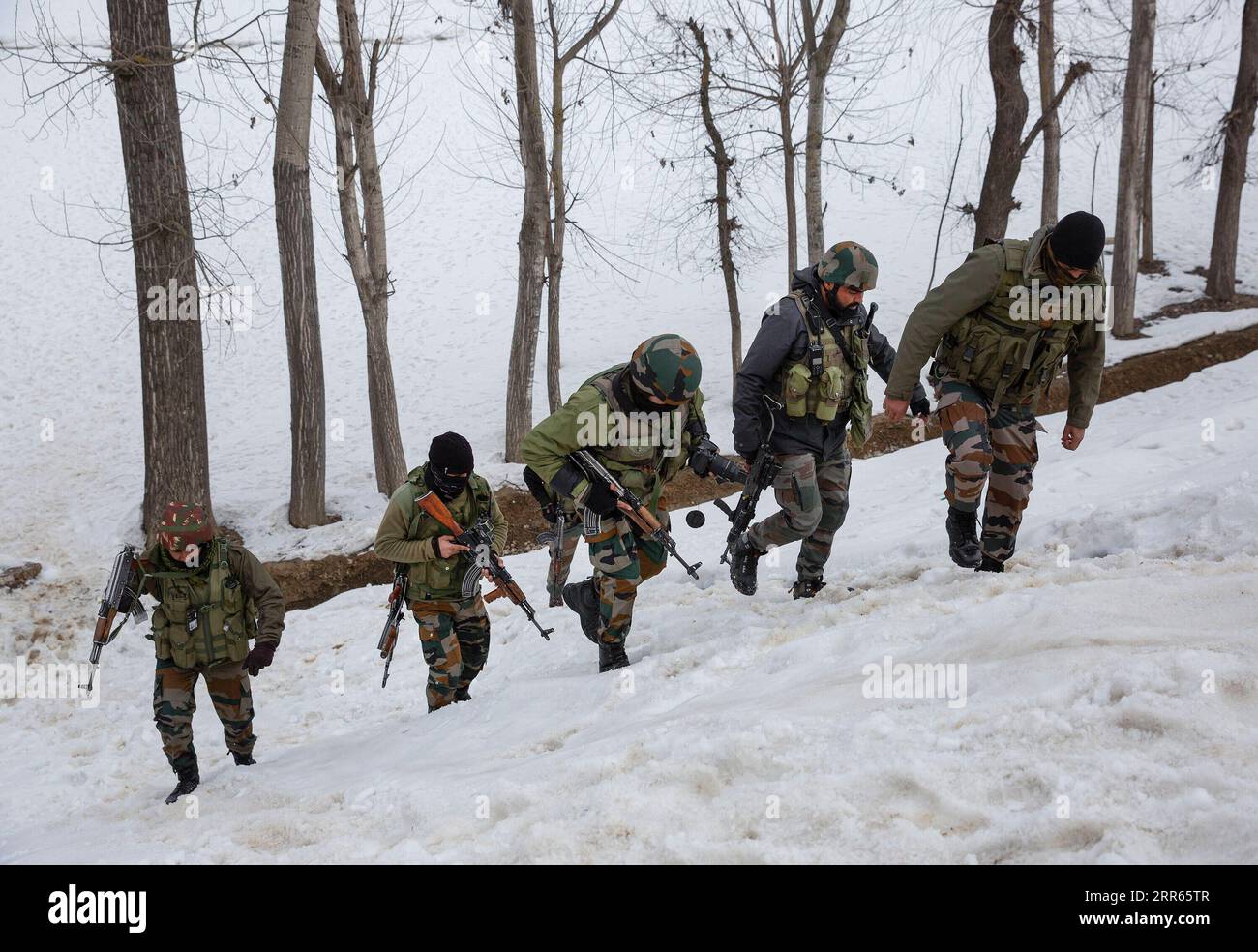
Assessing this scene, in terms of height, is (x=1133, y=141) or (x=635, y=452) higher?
(x=1133, y=141)

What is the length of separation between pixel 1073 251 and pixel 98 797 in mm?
6562

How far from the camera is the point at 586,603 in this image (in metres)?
6.00

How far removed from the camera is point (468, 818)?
3.66 m

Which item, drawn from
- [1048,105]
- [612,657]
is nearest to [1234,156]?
[1048,105]

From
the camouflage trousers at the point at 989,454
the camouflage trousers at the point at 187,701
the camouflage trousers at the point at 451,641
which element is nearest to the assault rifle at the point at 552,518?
the camouflage trousers at the point at 451,641

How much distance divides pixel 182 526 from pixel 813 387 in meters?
3.79

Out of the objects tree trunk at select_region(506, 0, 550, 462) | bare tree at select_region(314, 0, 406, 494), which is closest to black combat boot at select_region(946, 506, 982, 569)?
tree trunk at select_region(506, 0, 550, 462)

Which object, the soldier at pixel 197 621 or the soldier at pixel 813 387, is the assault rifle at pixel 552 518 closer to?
the soldier at pixel 813 387

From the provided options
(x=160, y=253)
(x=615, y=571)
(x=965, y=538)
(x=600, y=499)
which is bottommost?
(x=615, y=571)

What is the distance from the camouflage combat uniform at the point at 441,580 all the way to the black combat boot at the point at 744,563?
157cm

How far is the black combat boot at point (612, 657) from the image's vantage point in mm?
5785

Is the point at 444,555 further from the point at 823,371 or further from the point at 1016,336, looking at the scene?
the point at 1016,336

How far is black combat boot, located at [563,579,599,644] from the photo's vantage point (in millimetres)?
5965
